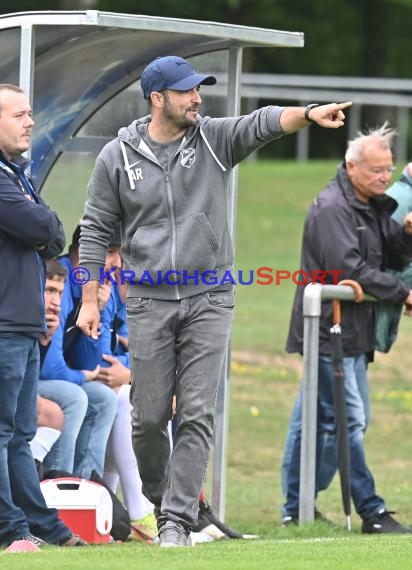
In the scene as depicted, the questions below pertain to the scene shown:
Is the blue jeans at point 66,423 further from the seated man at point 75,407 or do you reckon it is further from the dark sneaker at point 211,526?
the dark sneaker at point 211,526

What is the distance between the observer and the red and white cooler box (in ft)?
27.6

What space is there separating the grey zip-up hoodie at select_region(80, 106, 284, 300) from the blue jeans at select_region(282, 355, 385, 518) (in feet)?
6.98

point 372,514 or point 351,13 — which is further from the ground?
point 351,13

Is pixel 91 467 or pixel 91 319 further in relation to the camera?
pixel 91 467

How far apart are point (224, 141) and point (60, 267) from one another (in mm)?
1703

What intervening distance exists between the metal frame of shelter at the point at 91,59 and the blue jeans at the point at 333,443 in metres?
0.47

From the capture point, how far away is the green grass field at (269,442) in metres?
6.85

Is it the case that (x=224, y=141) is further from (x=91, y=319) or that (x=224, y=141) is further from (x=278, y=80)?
(x=278, y=80)

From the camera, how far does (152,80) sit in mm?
7719

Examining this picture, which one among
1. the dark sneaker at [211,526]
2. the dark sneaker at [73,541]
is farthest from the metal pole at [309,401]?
the dark sneaker at [73,541]

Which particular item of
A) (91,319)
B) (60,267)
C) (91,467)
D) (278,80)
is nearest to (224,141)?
(91,319)

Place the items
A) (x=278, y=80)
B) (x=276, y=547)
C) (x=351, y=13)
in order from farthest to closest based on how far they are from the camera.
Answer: (x=351, y=13) < (x=278, y=80) < (x=276, y=547)

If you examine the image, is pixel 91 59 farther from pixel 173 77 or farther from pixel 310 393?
pixel 310 393

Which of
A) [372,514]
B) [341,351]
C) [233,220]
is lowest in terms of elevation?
[372,514]
